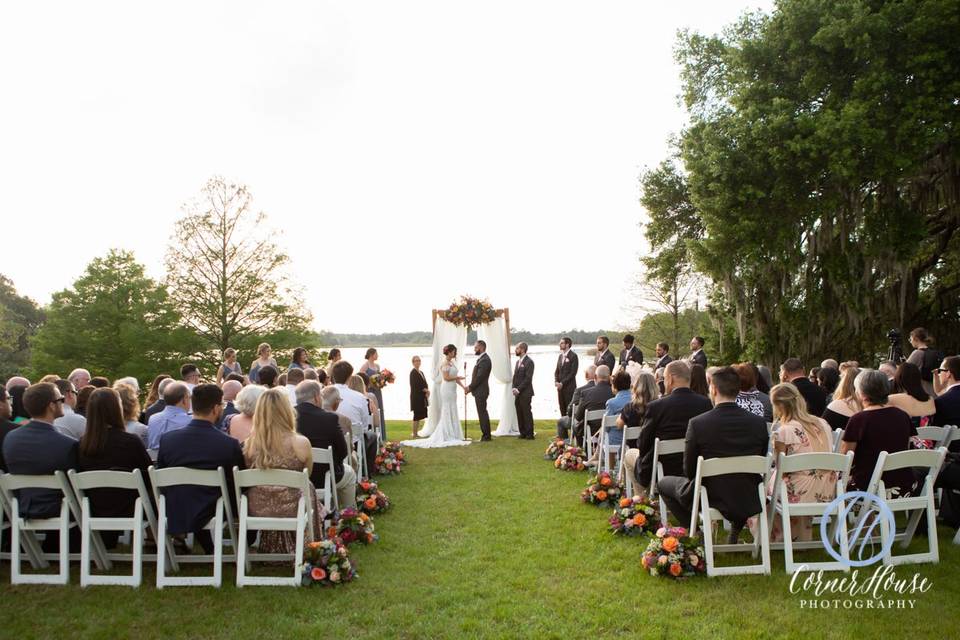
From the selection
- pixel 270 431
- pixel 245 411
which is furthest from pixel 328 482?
pixel 270 431

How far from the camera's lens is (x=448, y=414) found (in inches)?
512

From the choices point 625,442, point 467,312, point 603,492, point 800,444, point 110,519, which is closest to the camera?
point 110,519

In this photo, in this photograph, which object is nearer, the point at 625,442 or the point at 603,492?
the point at 625,442

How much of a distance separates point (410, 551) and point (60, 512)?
277 centimetres

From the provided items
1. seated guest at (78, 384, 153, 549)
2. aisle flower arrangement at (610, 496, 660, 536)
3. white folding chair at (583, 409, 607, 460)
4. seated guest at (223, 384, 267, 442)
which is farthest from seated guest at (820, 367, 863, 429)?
seated guest at (78, 384, 153, 549)

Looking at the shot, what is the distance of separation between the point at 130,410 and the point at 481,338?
934 cm

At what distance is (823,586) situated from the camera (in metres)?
4.52

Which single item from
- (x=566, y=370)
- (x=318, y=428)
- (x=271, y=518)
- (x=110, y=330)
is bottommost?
(x=271, y=518)

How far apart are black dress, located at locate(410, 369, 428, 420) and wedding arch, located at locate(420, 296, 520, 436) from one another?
0.93 feet

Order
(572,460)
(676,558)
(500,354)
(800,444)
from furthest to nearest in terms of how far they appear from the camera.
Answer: (500,354)
(572,460)
(800,444)
(676,558)

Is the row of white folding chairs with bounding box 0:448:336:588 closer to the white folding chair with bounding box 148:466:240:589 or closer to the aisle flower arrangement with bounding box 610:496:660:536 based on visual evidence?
the white folding chair with bounding box 148:466:240:589

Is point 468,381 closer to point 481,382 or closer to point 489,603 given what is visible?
point 481,382

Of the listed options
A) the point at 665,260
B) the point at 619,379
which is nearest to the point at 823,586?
the point at 619,379

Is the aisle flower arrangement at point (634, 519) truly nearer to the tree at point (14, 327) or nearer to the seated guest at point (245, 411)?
the seated guest at point (245, 411)
